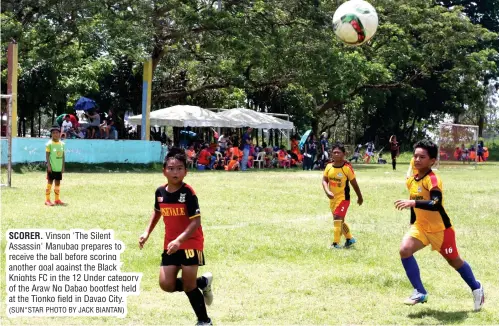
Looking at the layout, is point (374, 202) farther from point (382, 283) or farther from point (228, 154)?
point (228, 154)

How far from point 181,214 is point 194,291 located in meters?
0.67

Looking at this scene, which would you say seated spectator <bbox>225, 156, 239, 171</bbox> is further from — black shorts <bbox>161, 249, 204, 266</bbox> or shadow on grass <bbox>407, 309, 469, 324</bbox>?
black shorts <bbox>161, 249, 204, 266</bbox>

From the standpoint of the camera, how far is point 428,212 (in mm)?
7688

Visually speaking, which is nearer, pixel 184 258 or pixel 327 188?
pixel 184 258

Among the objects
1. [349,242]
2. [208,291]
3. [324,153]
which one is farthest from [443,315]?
[324,153]

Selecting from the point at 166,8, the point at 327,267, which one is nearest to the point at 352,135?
the point at 166,8

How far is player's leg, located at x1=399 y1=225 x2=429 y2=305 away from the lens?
7624 millimetres

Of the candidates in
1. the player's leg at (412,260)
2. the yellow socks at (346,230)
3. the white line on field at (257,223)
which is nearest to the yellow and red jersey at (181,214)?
the player's leg at (412,260)

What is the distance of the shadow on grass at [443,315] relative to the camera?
7227 mm

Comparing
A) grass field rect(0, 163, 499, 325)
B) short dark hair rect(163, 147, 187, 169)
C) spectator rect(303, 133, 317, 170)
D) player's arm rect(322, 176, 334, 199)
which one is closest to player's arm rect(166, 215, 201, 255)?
short dark hair rect(163, 147, 187, 169)

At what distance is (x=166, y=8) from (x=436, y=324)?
25.1 m

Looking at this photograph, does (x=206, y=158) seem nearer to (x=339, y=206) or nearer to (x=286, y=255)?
(x=339, y=206)

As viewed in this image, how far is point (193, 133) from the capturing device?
34.2m

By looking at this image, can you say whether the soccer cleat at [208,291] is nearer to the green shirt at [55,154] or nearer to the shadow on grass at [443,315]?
the shadow on grass at [443,315]
